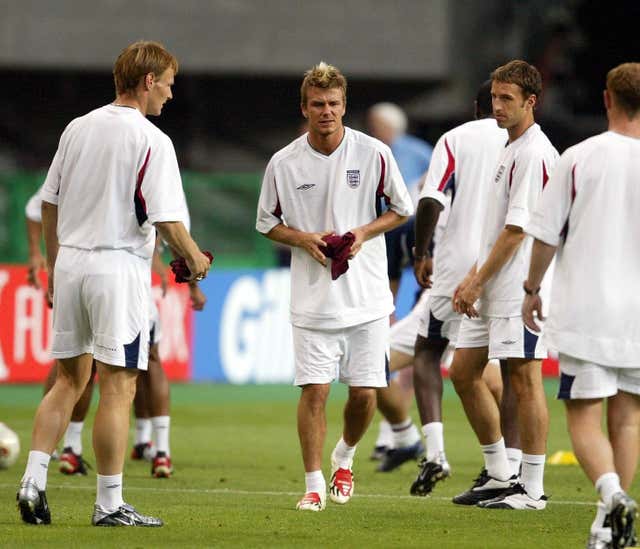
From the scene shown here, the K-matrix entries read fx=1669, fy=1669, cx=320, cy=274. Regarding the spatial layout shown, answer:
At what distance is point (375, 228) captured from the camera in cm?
934

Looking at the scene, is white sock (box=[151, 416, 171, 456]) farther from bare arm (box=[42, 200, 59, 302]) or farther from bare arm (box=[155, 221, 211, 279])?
bare arm (box=[155, 221, 211, 279])

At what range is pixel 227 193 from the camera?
73.9 ft

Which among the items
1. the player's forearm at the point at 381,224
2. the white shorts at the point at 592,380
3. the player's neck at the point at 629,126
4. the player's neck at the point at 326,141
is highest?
the player's neck at the point at 326,141

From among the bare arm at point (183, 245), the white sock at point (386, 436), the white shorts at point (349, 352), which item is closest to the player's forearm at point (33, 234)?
the white sock at point (386, 436)

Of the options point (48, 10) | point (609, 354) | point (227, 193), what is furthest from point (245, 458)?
point (48, 10)

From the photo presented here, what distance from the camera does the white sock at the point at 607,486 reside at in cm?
723

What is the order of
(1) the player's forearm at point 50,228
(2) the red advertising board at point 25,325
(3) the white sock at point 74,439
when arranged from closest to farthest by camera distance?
(1) the player's forearm at point 50,228
(3) the white sock at point 74,439
(2) the red advertising board at point 25,325

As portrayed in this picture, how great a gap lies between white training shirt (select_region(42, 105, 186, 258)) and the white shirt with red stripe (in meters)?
1.99

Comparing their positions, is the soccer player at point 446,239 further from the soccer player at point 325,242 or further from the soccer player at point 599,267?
the soccer player at point 599,267

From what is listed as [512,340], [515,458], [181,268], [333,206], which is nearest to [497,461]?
[515,458]

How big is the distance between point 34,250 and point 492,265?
15.1ft

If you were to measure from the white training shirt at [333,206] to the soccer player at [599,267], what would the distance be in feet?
6.34

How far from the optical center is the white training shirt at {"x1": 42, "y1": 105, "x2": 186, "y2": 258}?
827 centimetres

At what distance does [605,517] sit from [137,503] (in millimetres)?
3302
